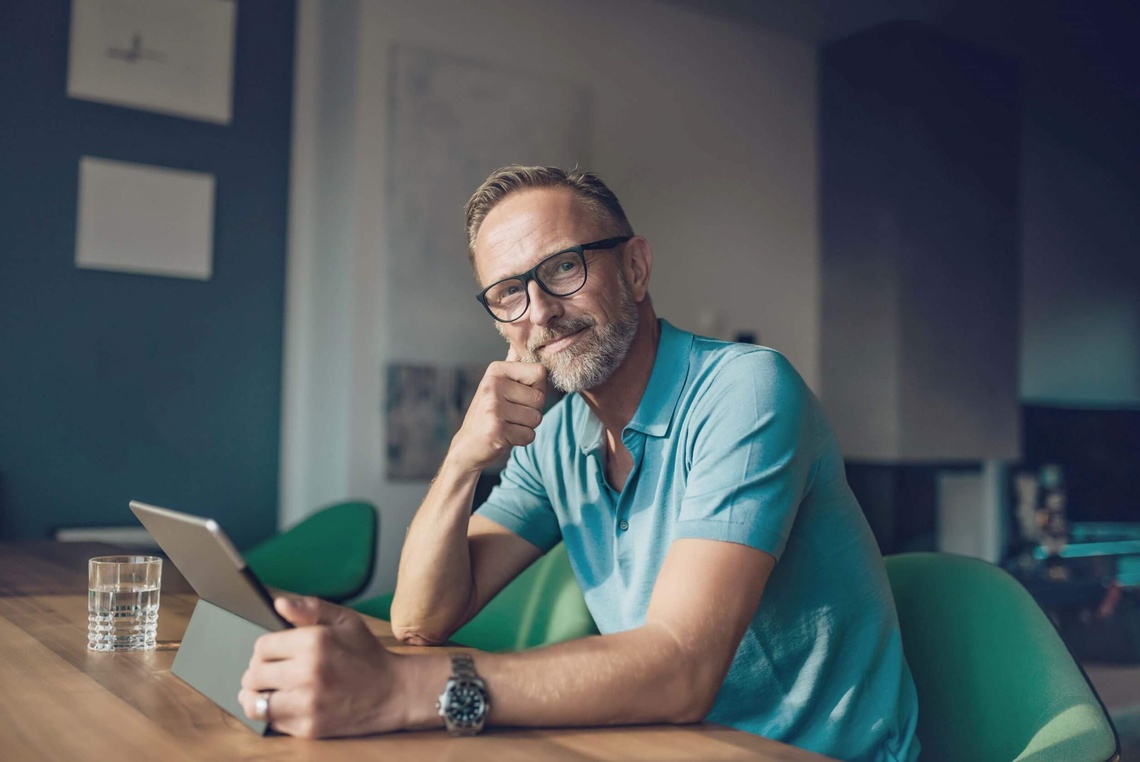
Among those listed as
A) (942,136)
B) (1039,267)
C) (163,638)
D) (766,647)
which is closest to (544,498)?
(766,647)

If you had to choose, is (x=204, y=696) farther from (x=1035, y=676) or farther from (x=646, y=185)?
(x=646, y=185)

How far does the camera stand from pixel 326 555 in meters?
3.06

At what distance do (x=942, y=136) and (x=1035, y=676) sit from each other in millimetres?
4870

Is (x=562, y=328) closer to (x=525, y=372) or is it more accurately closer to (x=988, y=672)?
(x=525, y=372)

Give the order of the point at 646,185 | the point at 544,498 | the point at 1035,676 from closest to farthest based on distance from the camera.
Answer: the point at 1035,676 < the point at 544,498 < the point at 646,185

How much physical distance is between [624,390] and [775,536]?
527 millimetres

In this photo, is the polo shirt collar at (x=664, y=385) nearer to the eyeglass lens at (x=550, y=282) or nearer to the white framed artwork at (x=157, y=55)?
the eyeglass lens at (x=550, y=282)

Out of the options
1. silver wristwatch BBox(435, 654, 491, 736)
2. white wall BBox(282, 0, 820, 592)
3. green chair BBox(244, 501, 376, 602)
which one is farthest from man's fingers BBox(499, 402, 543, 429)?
white wall BBox(282, 0, 820, 592)

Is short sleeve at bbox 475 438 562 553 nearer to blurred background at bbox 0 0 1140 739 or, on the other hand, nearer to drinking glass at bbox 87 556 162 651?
drinking glass at bbox 87 556 162 651

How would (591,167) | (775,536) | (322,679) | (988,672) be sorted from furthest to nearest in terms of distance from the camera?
1. (591,167)
2. (988,672)
3. (775,536)
4. (322,679)

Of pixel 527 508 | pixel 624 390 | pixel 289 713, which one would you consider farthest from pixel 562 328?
pixel 289 713

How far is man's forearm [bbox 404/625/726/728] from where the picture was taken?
0.94m

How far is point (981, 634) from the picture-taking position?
1.33 metres

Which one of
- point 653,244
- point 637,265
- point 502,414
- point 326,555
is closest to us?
point 502,414
